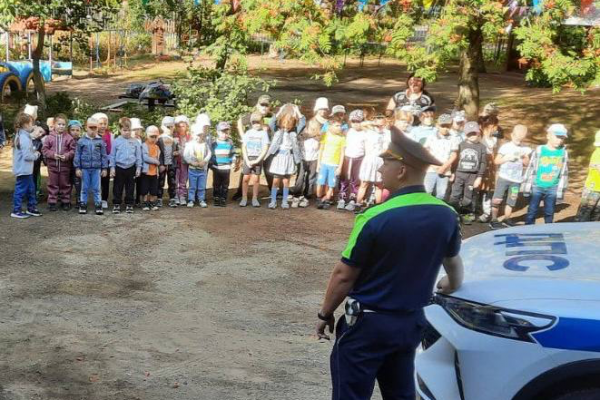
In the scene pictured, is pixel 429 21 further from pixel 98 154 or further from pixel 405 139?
pixel 405 139

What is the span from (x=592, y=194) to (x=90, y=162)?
6495mm

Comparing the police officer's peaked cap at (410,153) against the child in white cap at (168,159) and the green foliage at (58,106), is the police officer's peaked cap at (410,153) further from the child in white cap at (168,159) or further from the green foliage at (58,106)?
the green foliage at (58,106)

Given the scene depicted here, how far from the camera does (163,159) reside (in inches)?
391

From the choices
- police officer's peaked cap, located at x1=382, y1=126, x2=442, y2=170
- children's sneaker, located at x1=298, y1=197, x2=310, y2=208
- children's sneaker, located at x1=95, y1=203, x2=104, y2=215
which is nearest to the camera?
police officer's peaked cap, located at x1=382, y1=126, x2=442, y2=170

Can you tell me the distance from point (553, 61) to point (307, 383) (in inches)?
291

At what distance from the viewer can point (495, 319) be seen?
360cm

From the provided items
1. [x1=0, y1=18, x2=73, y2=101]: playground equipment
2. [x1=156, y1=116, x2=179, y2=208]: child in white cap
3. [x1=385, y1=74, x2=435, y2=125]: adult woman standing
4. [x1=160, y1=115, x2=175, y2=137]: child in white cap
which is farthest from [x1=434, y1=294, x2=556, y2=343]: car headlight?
[x1=0, y1=18, x2=73, y2=101]: playground equipment

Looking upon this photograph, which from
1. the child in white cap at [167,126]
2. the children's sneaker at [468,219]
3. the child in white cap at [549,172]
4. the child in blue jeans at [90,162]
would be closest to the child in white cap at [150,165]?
the child in white cap at [167,126]

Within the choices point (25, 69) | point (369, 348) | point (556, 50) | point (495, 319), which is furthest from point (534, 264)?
point (25, 69)

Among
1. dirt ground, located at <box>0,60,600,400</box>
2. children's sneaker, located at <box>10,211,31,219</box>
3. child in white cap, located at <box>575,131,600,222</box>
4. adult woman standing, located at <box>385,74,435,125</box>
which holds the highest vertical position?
adult woman standing, located at <box>385,74,435,125</box>

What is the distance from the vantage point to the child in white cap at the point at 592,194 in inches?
368

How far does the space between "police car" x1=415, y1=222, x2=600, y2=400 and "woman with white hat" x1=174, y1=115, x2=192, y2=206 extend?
6538mm

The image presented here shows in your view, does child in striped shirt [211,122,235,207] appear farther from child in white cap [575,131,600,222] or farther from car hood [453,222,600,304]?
car hood [453,222,600,304]

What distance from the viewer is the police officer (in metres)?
3.38
